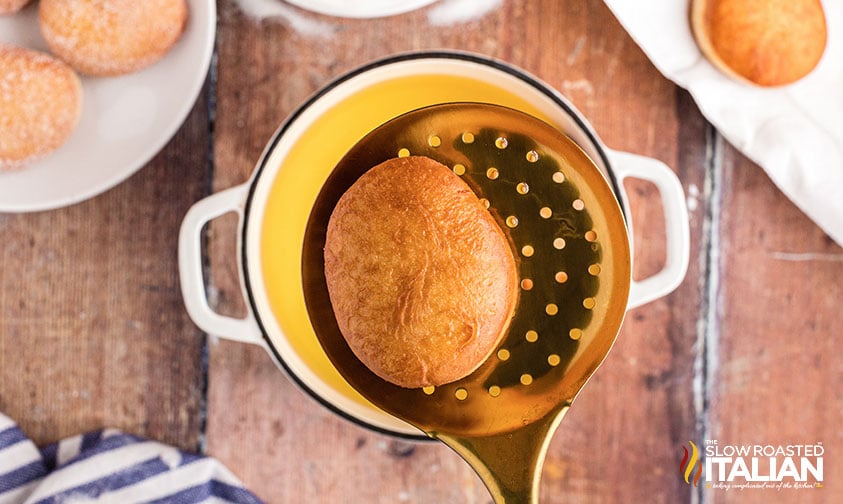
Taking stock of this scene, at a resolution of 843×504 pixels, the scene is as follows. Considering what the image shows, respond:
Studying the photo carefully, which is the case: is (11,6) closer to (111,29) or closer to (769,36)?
(111,29)

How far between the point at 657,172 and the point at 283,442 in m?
0.43

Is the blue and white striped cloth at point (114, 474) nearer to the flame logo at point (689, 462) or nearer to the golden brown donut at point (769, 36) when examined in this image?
the flame logo at point (689, 462)

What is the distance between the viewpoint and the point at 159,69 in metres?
0.73

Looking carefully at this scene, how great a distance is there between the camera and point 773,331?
0.76 metres

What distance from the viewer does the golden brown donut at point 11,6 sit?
0.71 m

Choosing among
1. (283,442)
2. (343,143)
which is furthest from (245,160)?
(283,442)

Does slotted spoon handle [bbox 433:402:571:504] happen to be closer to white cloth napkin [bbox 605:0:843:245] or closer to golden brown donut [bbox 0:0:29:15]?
white cloth napkin [bbox 605:0:843:245]

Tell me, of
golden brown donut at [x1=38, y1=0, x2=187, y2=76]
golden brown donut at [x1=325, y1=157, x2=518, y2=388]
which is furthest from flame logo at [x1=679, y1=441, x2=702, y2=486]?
golden brown donut at [x1=38, y1=0, x2=187, y2=76]

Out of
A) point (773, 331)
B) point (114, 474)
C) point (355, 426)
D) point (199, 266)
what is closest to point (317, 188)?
point (199, 266)

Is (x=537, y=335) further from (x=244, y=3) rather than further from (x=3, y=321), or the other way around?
(x=3, y=321)

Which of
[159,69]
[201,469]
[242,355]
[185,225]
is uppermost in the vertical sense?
[159,69]

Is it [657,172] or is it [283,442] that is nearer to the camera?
[657,172]

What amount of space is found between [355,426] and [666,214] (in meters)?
0.35

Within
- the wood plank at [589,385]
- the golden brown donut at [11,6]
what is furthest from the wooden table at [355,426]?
the golden brown donut at [11,6]
